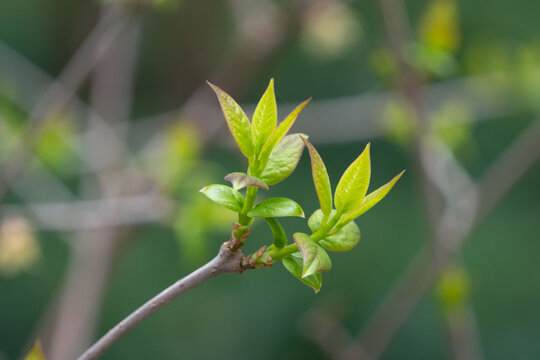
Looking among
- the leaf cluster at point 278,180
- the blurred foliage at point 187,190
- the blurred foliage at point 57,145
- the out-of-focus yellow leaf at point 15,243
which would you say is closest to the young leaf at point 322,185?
the leaf cluster at point 278,180

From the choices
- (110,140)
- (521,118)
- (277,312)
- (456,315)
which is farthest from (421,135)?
(521,118)

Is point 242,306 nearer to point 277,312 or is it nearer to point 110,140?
point 277,312

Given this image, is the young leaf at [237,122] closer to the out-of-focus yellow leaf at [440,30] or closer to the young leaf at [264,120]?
the young leaf at [264,120]

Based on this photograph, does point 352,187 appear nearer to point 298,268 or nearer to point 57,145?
point 298,268

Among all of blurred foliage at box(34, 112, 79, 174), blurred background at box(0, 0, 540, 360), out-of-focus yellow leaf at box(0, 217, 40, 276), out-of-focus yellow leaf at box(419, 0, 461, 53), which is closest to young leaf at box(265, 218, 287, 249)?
blurred background at box(0, 0, 540, 360)

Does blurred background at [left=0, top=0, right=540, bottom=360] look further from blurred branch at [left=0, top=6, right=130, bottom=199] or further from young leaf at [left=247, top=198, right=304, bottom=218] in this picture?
young leaf at [left=247, top=198, right=304, bottom=218]

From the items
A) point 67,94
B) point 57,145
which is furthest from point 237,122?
point 57,145
